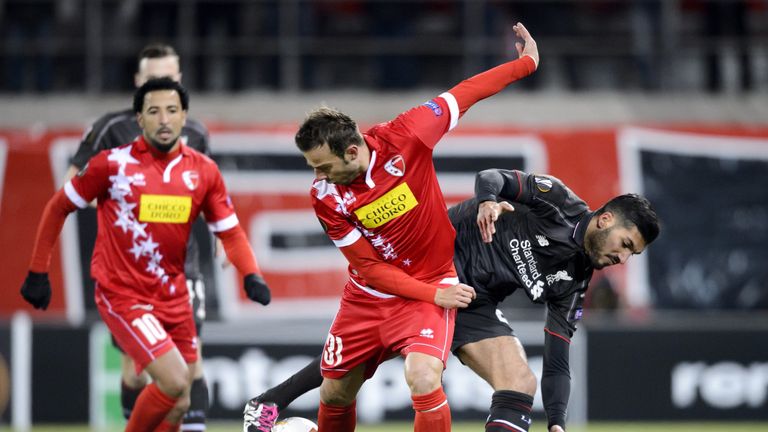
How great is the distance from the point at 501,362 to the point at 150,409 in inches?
72.7

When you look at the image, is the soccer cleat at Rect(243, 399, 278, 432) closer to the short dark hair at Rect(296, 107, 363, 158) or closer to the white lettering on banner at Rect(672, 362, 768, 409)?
the short dark hair at Rect(296, 107, 363, 158)

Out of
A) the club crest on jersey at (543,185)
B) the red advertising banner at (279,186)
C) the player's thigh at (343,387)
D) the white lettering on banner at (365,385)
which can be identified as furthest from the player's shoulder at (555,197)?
the red advertising banner at (279,186)

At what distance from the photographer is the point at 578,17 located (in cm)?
1477

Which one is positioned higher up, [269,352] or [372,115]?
[372,115]

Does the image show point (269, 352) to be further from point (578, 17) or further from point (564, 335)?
point (578, 17)

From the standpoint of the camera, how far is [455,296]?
582 cm

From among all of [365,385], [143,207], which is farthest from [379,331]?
[365,385]

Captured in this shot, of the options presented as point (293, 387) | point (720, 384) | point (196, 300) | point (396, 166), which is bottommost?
point (720, 384)

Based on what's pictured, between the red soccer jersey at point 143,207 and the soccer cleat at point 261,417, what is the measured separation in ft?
2.48

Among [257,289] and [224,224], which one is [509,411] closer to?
[257,289]

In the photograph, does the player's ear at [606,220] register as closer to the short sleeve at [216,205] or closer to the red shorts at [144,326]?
the short sleeve at [216,205]

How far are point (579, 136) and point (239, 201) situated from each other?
3637mm

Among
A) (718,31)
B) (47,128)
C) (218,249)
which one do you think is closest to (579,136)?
(718,31)

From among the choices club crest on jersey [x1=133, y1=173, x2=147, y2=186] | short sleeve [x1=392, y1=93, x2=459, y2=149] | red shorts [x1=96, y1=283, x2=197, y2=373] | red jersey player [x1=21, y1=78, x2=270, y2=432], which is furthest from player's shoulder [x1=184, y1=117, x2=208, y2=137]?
short sleeve [x1=392, y1=93, x2=459, y2=149]
